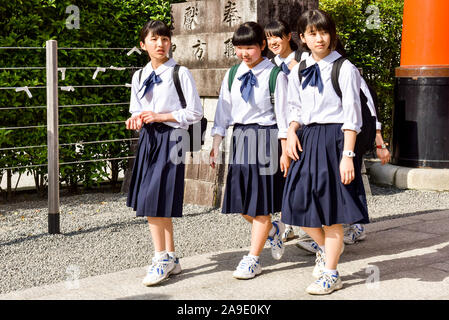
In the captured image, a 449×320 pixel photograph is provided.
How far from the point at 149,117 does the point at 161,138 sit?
18 cm

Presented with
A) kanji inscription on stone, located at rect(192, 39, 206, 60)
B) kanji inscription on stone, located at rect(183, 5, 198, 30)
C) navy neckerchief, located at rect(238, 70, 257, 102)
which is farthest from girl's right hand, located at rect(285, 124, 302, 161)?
kanji inscription on stone, located at rect(183, 5, 198, 30)

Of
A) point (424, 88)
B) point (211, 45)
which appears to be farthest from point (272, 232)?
point (424, 88)

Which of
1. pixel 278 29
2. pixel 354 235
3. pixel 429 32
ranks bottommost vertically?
pixel 354 235

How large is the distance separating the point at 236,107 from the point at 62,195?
13.2 ft

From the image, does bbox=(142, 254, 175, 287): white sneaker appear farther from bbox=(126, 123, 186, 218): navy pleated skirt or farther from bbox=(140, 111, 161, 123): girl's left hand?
bbox=(140, 111, 161, 123): girl's left hand

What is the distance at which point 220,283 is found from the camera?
4496 mm

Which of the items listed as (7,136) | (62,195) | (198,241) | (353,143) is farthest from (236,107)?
(62,195)

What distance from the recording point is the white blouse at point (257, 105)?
4.60 meters

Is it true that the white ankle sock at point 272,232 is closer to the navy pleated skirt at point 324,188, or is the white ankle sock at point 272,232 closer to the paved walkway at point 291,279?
the paved walkway at point 291,279

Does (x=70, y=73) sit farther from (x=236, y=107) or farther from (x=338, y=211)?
(x=338, y=211)

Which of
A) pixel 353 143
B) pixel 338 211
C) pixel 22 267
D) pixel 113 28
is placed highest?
pixel 113 28

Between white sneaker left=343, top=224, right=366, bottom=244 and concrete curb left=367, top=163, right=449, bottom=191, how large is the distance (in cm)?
291

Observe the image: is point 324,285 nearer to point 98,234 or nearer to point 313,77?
point 313,77

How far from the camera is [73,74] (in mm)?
7652
